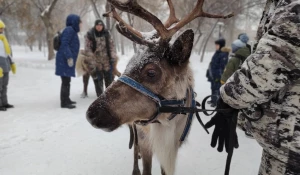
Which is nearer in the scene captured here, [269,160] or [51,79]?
[269,160]

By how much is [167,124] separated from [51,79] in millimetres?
9841

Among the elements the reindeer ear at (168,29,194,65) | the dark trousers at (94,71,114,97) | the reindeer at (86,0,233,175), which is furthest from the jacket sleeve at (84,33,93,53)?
the reindeer ear at (168,29,194,65)

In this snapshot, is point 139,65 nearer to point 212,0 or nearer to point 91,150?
point 91,150

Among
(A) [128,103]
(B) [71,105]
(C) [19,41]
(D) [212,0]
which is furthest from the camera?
(C) [19,41]

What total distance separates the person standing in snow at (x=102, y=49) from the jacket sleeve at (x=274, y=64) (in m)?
5.65

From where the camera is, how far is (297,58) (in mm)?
1285

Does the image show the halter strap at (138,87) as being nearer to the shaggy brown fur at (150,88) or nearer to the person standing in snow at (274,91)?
the shaggy brown fur at (150,88)

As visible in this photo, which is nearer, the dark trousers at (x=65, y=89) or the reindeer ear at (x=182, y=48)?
the reindeer ear at (x=182, y=48)

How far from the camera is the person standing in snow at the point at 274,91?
1289 millimetres

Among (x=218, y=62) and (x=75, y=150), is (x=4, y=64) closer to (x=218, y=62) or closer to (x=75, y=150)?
(x=75, y=150)

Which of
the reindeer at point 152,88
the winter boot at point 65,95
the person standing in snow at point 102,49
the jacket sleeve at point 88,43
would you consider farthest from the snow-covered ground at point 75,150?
the jacket sleeve at point 88,43

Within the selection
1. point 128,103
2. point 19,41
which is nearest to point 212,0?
point 128,103

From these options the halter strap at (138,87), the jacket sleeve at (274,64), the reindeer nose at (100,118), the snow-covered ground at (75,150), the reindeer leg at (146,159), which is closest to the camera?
the jacket sleeve at (274,64)

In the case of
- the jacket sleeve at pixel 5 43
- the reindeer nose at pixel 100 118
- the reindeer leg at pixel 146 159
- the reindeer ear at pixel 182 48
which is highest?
the jacket sleeve at pixel 5 43
